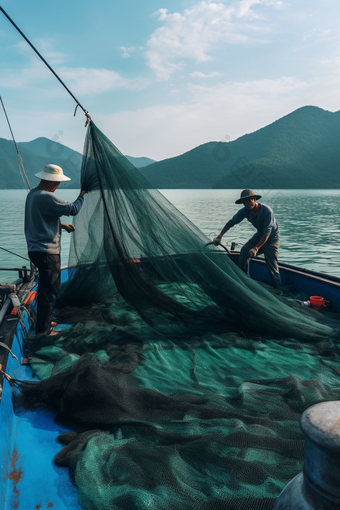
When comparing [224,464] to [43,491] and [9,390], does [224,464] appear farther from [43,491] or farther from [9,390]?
[9,390]

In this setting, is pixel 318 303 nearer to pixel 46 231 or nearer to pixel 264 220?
pixel 264 220

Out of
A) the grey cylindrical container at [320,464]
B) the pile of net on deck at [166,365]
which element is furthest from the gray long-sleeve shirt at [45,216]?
the grey cylindrical container at [320,464]

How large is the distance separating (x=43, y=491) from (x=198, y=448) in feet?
2.79

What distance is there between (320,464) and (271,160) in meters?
118

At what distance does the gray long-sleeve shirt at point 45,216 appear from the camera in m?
→ 3.62

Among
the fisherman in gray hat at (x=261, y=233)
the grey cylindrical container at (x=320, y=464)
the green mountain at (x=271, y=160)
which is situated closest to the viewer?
the grey cylindrical container at (x=320, y=464)

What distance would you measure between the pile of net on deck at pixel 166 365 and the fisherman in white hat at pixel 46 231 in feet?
1.18

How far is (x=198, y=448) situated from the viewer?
6.49 feet

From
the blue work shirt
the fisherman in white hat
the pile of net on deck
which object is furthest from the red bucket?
the fisherman in white hat

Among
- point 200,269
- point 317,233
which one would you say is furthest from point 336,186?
point 200,269

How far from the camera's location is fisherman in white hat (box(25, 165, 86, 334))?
364cm

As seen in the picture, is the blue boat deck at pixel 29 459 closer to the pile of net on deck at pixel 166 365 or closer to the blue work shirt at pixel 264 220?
the pile of net on deck at pixel 166 365

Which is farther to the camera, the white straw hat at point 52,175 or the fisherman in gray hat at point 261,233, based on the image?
the fisherman in gray hat at point 261,233

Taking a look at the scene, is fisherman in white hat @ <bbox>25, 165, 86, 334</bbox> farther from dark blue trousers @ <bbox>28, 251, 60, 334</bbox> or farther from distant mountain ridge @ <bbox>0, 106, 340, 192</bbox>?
distant mountain ridge @ <bbox>0, 106, 340, 192</bbox>
